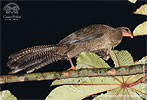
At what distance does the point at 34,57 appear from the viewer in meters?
2.00

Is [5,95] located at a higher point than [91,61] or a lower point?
lower

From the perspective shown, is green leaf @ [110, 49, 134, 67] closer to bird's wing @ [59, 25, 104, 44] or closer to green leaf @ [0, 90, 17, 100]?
green leaf @ [0, 90, 17, 100]

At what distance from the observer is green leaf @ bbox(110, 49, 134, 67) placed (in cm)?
120

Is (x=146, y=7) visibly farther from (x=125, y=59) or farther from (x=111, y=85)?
(x=111, y=85)

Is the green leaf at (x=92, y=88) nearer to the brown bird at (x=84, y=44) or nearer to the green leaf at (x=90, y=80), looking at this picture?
the green leaf at (x=90, y=80)

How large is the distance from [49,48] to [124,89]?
51.1 inches

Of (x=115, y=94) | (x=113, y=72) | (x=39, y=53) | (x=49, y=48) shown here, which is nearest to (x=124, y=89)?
(x=115, y=94)

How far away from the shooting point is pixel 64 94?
1.13 meters

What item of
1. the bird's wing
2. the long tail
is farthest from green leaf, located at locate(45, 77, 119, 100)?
the bird's wing

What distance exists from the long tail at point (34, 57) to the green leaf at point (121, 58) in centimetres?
72

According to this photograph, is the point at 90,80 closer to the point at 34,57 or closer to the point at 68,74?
the point at 68,74

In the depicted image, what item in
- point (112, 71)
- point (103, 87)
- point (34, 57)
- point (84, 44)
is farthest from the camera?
point (84, 44)

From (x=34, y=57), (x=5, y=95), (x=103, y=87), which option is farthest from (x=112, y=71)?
(x=34, y=57)

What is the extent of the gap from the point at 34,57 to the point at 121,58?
97cm
